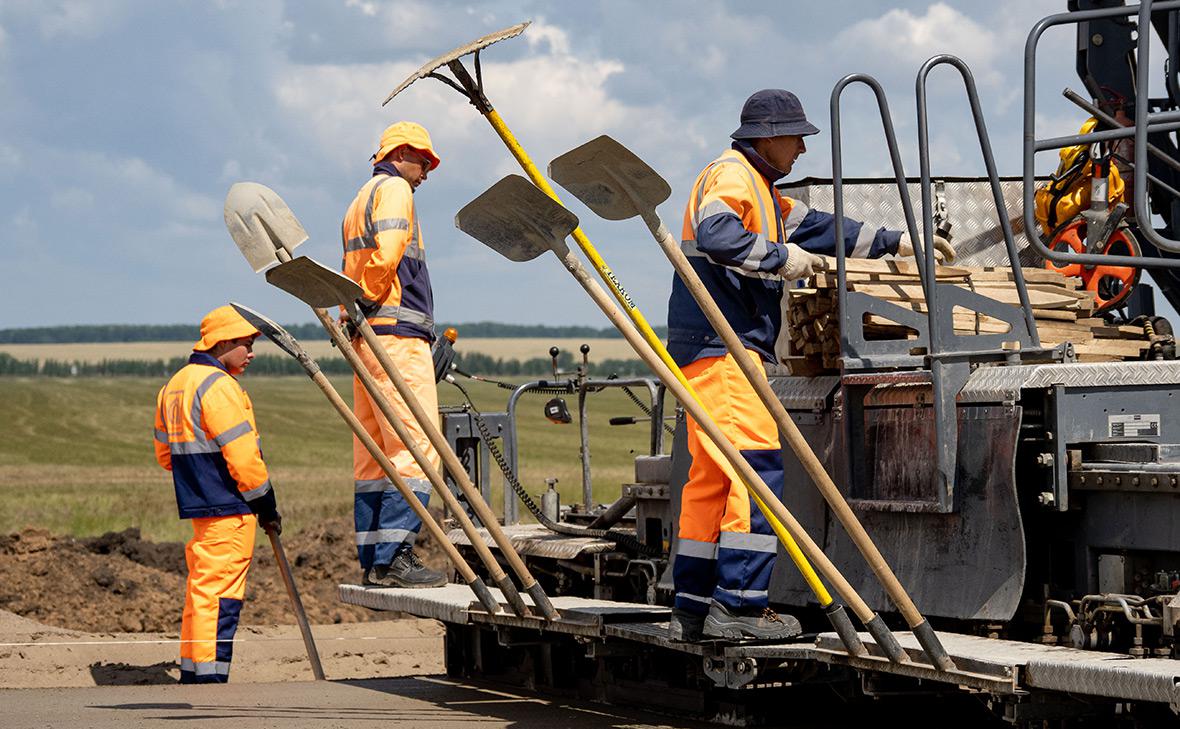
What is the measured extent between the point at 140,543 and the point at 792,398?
1124 centimetres

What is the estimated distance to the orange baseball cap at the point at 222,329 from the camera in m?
10.7

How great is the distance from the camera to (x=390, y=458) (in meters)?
9.61

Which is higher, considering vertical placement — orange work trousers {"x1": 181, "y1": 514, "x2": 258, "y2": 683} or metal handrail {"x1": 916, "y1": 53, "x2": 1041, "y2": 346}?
metal handrail {"x1": 916, "y1": 53, "x2": 1041, "y2": 346}

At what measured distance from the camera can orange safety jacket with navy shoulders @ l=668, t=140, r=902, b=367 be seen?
735cm

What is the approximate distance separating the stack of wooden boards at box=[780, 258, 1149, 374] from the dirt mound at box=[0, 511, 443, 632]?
825cm

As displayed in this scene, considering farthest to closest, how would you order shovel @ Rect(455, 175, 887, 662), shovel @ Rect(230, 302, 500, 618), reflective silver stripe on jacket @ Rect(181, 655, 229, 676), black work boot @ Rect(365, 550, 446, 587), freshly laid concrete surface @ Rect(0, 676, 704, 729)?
reflective silver stripe on jacket @ Rect(181, 655, 229, 676), black work boot @ Rect(365, 550, 446, 587), shovel @ Rect(230, 302, 500, 618), freshly laid concrete surface @ Rect(0, 676, 704, 729), shovel @ Rect(455, 175, 887, 662)

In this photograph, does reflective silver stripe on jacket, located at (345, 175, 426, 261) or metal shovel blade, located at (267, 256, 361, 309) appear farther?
reflective silver stripe on jacket, located at (345, 175, 426, 261)

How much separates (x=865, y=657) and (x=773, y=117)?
2.30m

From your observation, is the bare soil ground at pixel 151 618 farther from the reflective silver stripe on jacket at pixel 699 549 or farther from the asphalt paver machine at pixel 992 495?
the reflective silver stripe on jacket at pixel 699 549

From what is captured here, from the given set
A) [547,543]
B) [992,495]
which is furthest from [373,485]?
[992,495]

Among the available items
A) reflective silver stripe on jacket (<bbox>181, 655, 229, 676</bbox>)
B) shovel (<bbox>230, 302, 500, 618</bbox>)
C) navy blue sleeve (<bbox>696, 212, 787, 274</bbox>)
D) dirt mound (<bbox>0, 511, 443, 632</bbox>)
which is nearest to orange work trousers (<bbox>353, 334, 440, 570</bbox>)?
shovel (<bbox>230, 302, 500, 618</bbox>)

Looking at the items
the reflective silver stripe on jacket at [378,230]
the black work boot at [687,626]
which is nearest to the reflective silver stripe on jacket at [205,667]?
the reflective silver stripe on jacket at [378,230]

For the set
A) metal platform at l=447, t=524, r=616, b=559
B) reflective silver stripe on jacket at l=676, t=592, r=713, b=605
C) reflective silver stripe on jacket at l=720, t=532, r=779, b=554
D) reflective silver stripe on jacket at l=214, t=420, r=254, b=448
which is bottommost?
reflective silver stripe on jacket at l=676, t=592, r=713, b=605

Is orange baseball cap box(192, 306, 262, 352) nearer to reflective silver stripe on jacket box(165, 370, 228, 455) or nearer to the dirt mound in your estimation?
reflective silver stripe on jacket box(165, 370, 228, 455)
